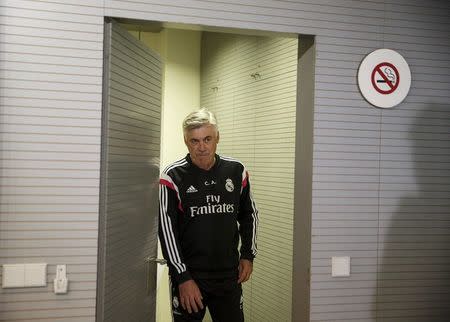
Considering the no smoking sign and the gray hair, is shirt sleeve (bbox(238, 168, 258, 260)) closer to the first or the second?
the gray hair

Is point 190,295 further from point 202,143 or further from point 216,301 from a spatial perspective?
point 202,143

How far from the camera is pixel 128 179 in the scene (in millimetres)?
2465

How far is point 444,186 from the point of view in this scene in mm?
2662

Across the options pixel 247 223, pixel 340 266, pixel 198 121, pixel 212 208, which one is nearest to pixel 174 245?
pixel 212 208

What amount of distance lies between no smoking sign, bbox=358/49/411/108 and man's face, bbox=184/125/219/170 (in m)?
0.89

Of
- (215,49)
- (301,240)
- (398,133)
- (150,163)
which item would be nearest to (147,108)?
(150,163)

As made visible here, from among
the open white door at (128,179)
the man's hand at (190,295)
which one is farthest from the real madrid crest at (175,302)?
the open white door at (128,179)

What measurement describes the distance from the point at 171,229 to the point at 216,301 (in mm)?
508

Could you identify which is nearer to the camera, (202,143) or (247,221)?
(202,143)

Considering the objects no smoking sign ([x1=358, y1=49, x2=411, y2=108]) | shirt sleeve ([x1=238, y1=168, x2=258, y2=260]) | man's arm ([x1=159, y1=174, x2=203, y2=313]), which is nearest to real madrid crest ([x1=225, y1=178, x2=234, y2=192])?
shirt sleeve ([x1=238, y1=168, x2=258, y2=260])

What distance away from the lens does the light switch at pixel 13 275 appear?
203cm

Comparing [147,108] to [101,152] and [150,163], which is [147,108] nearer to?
[150,163]

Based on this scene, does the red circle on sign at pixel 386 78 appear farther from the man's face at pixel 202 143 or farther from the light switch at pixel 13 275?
the light switch at pixel 13 275

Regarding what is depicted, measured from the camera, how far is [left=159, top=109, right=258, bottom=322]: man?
2.55 meters
